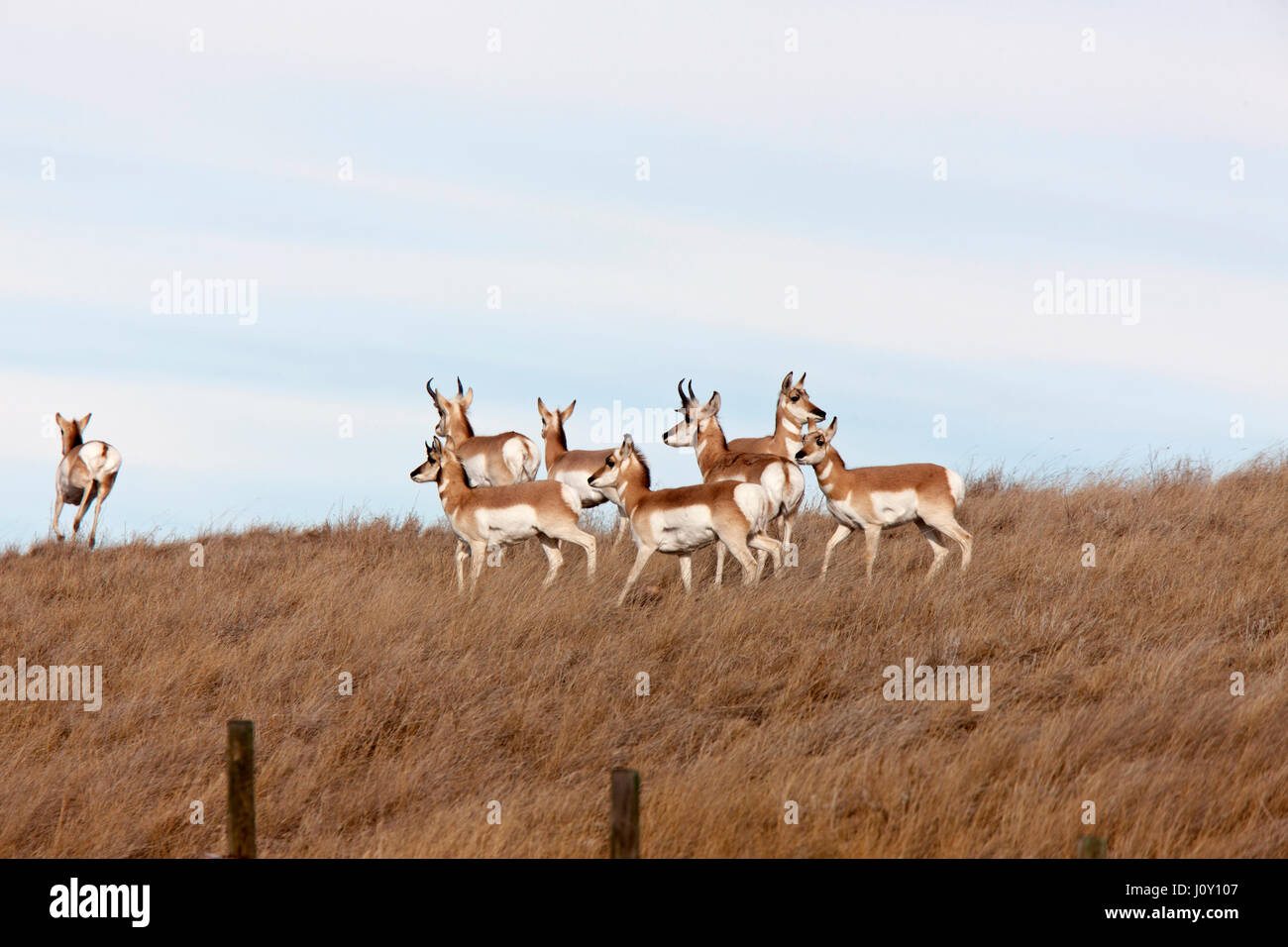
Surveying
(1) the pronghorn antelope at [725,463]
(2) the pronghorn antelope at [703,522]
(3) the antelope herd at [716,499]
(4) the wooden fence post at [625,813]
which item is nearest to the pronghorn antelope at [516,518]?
(3) the antelope herd at [716,499]

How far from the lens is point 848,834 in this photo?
7445 mm

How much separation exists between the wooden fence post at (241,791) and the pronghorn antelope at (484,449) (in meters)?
11.8

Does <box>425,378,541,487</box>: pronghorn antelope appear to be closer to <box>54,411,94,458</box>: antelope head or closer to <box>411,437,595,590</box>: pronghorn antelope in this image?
<box>411,437,595,590</box>: pronghorn antelope

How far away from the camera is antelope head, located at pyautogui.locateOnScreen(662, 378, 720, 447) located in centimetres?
1591

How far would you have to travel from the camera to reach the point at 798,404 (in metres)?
16.5

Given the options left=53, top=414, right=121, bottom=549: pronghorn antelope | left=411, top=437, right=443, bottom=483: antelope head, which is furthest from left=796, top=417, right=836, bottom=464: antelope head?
left=53, top=414, right=121, bottom=549: pronghorn antelope

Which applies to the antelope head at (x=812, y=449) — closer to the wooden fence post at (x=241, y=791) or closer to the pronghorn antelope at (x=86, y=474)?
the wooden fence post at (x=241, y=791)

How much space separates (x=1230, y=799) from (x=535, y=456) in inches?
490

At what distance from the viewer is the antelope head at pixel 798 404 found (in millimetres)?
16453

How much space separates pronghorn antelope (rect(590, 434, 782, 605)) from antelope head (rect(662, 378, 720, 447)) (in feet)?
7.38

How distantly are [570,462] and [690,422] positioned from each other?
8.07 ft

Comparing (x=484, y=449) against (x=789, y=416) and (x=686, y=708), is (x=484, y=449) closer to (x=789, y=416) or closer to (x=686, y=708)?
Answer: (x=789, y=416)

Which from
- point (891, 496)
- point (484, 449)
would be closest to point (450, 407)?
point (484, 449)
